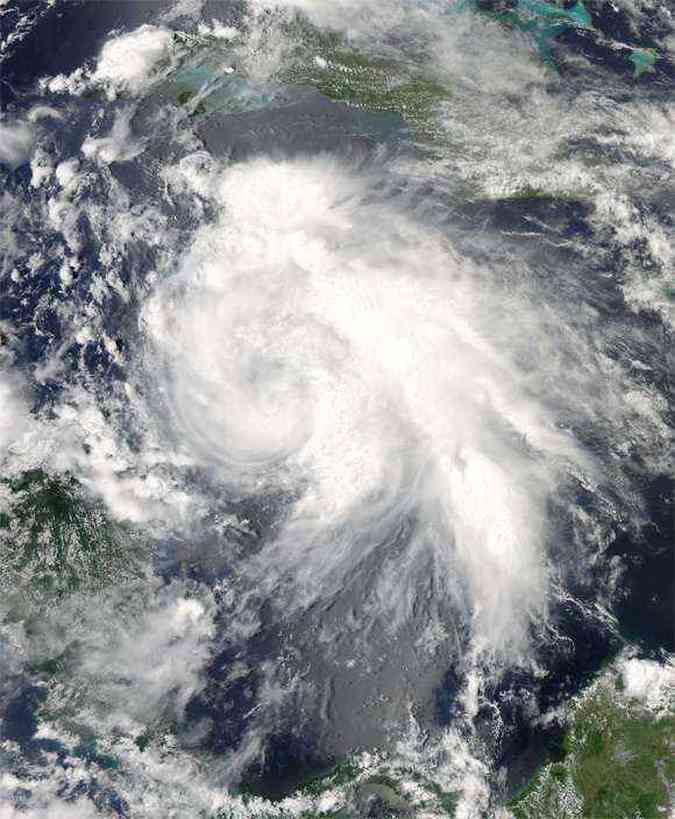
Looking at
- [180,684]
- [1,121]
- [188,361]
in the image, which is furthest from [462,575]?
[1,121]

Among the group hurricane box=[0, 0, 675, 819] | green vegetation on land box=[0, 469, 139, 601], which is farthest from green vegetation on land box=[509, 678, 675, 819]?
green vegetation on land box=[0, 469, 139, 601]

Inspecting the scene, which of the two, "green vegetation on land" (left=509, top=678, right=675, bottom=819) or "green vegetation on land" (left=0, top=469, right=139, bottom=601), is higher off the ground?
"green vegetation on land" (left=0, top=469, right=139, bottom=601)

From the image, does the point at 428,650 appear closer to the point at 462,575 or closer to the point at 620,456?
the point at 462,575

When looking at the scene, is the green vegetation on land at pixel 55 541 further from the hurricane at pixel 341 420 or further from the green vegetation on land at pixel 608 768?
the green vegetation on land at pixel 608 768

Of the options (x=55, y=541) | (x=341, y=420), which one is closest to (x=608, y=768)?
(x=341, y=420)

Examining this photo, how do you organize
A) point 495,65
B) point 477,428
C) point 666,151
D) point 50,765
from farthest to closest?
point 495,65 → point 666,151 → point 477,428 → point 50,765

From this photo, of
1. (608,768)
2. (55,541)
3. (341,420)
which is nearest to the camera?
(608,768)

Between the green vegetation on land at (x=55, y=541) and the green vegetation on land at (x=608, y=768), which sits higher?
the green vegetation on land at (x=55, y=541)

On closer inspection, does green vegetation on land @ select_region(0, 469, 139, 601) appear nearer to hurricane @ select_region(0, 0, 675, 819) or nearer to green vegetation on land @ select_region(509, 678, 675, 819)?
hurricane @ select_region(0, 0, 675, 819)

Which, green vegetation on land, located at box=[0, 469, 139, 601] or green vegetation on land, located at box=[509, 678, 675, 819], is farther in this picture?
green vegetation on land, located at box=[0, 469, 139, 601]

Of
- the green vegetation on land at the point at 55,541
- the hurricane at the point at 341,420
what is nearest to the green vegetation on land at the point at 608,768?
the hurricane at the point at 341,420

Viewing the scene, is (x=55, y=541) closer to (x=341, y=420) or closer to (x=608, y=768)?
(x=341, y=420)
